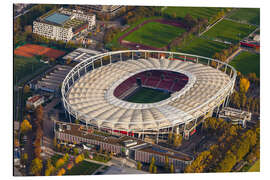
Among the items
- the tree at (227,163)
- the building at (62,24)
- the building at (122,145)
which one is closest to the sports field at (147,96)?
the building at (122,145)

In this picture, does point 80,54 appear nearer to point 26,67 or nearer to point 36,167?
point 26,67

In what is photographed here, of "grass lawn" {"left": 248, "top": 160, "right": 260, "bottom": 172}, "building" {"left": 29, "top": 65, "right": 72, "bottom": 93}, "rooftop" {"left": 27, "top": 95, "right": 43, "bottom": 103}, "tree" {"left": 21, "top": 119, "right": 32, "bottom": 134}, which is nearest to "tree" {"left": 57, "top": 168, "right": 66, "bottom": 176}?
"tree" {"left": 21, "top": 119, "right": 32, "bottom": 134}

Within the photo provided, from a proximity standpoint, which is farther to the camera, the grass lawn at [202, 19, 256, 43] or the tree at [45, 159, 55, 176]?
the grass lawn at [202, 19, 256, 43]

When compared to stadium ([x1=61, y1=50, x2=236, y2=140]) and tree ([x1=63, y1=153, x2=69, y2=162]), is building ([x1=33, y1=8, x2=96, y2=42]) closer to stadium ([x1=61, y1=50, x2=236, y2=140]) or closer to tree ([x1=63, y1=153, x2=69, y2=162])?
stadium ([x1=61, y1=50, x2=236, y2=140])

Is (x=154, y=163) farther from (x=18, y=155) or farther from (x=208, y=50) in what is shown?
(x=208, y=50)

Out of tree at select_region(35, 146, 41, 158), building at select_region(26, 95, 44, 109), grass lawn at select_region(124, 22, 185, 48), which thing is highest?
grass lawn at select_region(124, 22, 185, 48)

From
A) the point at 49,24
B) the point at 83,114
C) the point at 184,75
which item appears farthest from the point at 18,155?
the point at 49,24

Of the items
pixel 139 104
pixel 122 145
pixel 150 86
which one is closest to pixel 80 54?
pixel 150 86

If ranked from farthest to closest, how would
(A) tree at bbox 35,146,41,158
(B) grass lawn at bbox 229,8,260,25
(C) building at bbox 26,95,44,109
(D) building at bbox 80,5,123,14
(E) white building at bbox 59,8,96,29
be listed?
(B) grass lawn at bbox 229,8,260,25 < (D) building at bbox 80,5,123,14 < (E) white building at bbox 59,8,96,29 < (C) building at bbox 26,95,44,109 < (A) tree at bbox 35,146,41,158
